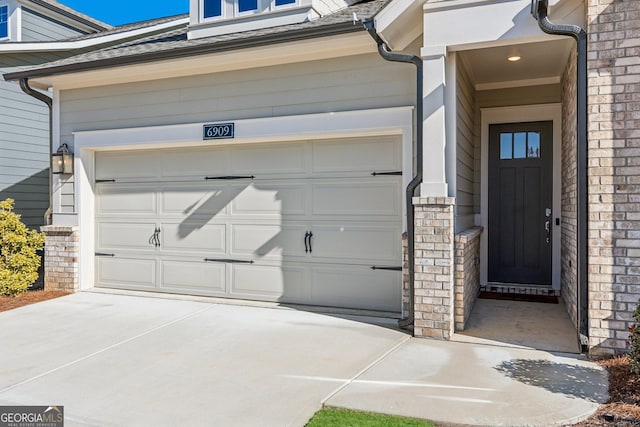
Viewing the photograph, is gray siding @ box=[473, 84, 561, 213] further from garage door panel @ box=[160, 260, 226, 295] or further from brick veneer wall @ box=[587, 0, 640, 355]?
garage door panel @ box=[160, 260, 226, 295]

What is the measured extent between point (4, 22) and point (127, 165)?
19.3 feet

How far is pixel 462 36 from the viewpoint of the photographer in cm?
475

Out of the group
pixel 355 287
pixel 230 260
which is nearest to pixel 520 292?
pixel 355 287

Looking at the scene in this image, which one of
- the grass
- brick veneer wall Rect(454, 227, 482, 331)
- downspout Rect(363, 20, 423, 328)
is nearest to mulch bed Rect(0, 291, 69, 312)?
downspout Rect(363, 20, 423, 328)

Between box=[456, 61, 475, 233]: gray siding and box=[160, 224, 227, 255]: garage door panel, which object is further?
box=[160, 224, 227, 255]: garage door panel

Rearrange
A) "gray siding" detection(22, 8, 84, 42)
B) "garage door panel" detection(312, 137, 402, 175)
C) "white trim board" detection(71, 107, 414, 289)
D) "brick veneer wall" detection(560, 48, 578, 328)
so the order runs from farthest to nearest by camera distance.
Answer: "gray siding" detection(22, 8, 84, 42)
"garage door panel" detection(312, 137, 402, 175)
"white trim board" detection(71, 107, 414, 289)
"brick veneer wall" detection(560, 48, 578, 328)

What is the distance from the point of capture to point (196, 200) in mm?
6801

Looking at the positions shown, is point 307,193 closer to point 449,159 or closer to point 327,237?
point 327,237

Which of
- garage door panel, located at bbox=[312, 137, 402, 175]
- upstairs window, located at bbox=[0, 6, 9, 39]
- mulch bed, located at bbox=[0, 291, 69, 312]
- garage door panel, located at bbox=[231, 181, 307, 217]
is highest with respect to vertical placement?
upstairs window, located at bbox=[0, 6, 9, 39]

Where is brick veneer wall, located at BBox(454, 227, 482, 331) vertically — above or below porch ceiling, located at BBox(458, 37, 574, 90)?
below

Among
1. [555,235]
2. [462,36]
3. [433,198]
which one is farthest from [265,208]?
[555,235]

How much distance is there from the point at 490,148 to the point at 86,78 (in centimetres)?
608

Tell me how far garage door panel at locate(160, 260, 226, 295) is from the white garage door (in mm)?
14

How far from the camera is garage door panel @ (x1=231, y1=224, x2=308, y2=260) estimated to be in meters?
6.23
